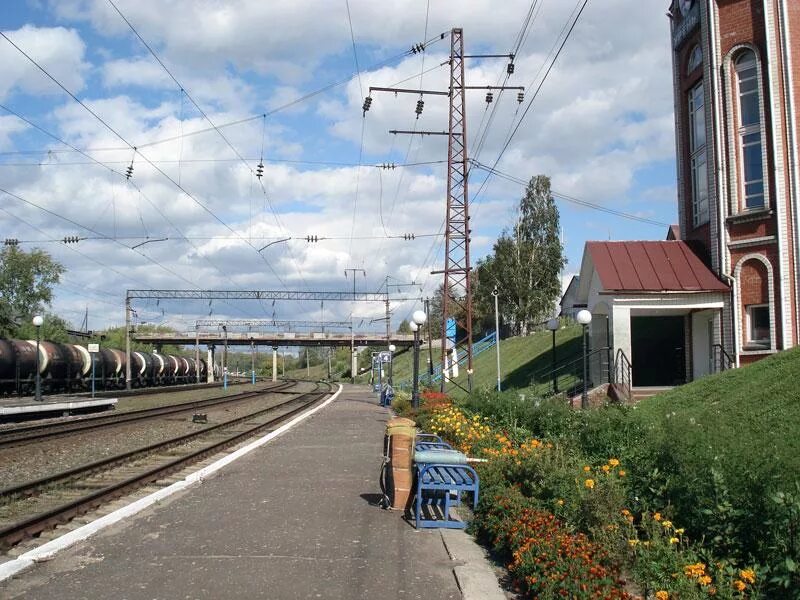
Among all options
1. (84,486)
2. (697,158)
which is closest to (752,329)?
(697,158)

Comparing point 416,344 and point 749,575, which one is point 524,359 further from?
point 749,575

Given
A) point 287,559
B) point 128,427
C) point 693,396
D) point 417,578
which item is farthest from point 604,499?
point 128,427

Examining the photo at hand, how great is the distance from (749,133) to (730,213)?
87.1 inches

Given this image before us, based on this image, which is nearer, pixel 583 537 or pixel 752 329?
pixel 583 537

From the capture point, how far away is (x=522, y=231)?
202ft

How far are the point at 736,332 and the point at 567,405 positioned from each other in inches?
432

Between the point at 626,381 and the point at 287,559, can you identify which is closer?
the point at 287,559

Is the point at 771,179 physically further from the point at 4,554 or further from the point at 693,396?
the point at 4,554

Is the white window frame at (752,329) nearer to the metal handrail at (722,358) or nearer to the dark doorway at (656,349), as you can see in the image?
the metal handrail at (722,358)

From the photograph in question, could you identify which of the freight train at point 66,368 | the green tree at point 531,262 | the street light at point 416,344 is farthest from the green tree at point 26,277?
the street light at point 416,344

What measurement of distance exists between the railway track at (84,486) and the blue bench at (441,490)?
4267mm

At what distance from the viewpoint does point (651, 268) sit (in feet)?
74.9

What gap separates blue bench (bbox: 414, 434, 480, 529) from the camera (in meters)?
8.41

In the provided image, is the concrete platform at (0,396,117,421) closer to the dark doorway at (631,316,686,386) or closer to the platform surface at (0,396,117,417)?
the platform surface at (0,396,117,417)
